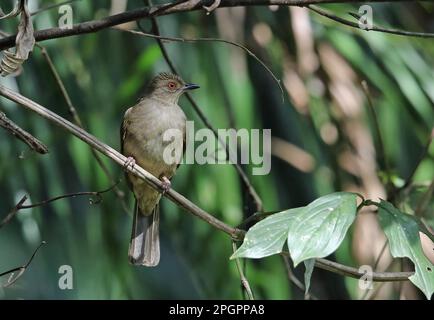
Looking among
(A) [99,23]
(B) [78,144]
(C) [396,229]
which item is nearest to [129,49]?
(B) [78,144]

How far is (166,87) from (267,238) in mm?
2398

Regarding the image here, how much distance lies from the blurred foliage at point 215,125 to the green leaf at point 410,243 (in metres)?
2.18

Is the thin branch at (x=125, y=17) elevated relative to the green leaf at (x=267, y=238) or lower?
elevated

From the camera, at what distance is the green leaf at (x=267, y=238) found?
230cm

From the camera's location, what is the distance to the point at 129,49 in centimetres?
488

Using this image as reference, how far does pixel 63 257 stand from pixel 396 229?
2.90 metres

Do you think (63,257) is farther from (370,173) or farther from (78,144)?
(370,173)

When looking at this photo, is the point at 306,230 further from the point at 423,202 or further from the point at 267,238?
the point at 423,202

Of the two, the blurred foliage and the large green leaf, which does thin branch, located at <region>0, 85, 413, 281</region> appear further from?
the blurred foliage

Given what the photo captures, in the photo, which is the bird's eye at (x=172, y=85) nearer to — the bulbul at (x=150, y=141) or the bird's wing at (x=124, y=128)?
the bulbul at (x=150, y=141)

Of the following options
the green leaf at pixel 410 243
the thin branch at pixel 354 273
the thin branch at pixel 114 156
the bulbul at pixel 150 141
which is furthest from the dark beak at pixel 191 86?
the green leaf at pixel 410 243

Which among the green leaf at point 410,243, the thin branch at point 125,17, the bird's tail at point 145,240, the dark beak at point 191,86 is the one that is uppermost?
the dark beak at point 191,86

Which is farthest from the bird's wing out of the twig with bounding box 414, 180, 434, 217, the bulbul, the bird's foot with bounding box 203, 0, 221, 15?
the bird's foot with bounding box 203, 0, 221, 15
